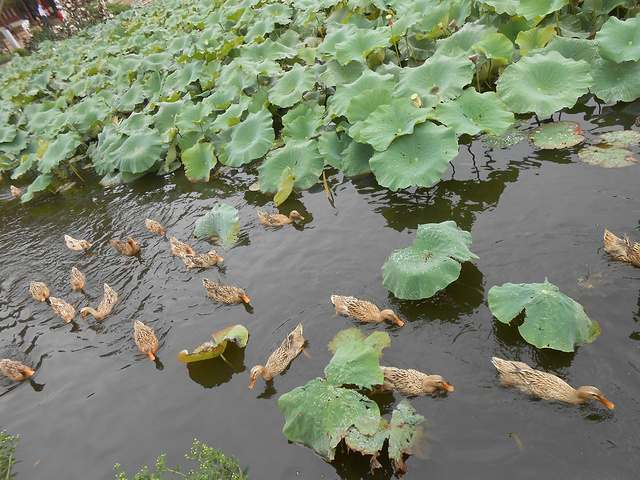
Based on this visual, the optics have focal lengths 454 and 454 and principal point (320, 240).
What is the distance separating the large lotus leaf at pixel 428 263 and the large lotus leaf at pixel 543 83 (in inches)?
88.3

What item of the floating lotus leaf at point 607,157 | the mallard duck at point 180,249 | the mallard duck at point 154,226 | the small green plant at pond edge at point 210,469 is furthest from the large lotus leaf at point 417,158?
the small green plant at pond edge at point 210,469

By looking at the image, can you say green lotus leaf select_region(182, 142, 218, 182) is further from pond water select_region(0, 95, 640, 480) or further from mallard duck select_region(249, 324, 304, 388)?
mallard duck select_region(249, 324, 304, 388)

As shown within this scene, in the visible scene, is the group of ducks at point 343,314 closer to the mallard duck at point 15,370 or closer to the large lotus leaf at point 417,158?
the mallard duck at point 15,370

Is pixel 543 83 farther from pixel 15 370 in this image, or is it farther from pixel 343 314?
pixel 15 370

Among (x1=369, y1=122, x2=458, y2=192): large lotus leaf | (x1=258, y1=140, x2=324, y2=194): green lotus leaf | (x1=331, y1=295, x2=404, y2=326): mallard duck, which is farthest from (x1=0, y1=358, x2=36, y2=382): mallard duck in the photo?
(x1=369, y1=122, x2=458, y2=192): large lotus leaf

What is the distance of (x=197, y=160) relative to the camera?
7664 mm

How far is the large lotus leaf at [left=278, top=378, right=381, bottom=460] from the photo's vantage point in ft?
10.4

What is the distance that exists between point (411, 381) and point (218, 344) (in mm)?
1715

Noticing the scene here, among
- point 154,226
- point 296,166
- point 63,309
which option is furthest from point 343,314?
point 154,226

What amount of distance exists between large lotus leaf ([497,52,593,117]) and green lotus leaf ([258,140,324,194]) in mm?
2601

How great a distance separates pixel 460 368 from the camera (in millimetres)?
3588

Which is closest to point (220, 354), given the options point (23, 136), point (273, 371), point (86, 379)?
point (273, 371)

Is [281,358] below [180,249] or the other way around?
below

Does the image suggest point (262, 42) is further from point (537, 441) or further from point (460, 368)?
point (537, 441)
